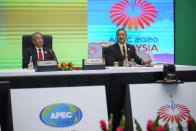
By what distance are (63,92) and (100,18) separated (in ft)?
13.4

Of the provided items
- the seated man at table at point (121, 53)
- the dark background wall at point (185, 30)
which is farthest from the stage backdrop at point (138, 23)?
the seated man at table at point (121, 53)

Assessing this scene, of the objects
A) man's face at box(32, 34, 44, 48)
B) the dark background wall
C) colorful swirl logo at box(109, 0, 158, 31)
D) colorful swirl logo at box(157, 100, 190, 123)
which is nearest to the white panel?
colorful swirl logo at box(157, 100, 190, 123)

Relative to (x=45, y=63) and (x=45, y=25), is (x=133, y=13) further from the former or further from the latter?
(x=45, y=63)

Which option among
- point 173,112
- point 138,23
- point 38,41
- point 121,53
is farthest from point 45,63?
point 138,23

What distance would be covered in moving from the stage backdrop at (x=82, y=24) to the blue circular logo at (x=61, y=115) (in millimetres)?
3737

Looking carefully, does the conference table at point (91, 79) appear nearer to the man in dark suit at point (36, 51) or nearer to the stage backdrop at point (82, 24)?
the man in dark suit at point (36, 51)

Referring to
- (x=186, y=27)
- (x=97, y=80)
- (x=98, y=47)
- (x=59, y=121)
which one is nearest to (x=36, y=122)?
(x=59, y=121)

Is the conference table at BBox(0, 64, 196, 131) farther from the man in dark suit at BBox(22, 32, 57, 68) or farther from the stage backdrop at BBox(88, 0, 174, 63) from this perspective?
the stage backdrop at BBox(88, 0, 174, 63)

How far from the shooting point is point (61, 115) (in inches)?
79.9

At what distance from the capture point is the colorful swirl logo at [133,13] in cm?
600

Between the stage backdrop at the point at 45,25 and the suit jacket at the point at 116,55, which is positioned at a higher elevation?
the stage backdrop at the point at 45,25

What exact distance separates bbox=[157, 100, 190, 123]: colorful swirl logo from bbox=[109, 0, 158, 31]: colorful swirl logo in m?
4.01

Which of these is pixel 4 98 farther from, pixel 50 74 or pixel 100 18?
pixel 100 18

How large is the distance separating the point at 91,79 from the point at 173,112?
0.70 m
